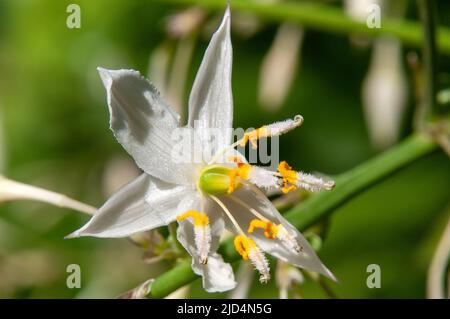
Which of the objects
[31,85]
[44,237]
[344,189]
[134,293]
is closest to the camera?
[134,293]

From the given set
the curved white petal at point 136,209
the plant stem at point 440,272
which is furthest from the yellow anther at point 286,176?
the plant stem at point 440,272

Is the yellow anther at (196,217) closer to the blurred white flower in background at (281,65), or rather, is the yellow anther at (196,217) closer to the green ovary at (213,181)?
the green ovary at (213,181)

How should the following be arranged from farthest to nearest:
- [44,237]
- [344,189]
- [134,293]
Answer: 1. [44,237]
2. [344,189]
3. [134,293]

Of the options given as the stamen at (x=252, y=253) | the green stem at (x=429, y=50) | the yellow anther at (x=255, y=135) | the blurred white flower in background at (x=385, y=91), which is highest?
the blurred white flower in background at (x=385, y=91)

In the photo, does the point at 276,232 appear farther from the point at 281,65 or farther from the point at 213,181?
the point at 281,65

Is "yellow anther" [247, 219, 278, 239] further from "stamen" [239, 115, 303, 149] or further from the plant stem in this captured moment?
the plant stem

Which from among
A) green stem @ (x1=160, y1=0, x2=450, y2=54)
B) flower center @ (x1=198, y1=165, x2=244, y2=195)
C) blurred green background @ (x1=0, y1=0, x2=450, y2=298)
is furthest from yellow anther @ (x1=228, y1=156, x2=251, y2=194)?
blurred green background @ (x1=0, y1=0, x2=450, y2=298)

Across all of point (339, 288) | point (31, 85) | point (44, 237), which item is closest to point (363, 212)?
point (339, 288)
